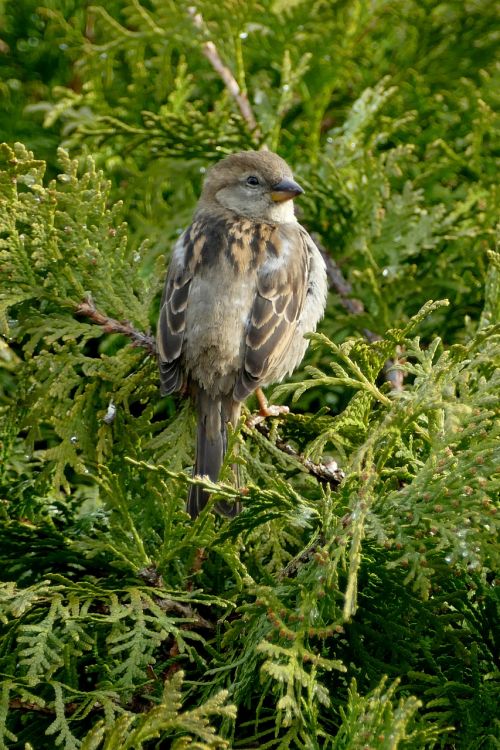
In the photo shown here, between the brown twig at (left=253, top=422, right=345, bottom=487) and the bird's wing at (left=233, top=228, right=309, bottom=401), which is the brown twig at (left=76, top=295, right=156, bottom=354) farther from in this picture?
the brown twig at (left=253, top=422, right=345, bottom=487)

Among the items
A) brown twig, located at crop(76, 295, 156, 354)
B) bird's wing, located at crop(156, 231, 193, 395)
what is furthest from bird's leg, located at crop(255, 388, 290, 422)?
brown twig, located at crop(76, 295, 156, 354)

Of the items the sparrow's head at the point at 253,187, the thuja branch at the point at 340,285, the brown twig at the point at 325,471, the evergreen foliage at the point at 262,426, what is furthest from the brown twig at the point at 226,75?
the brown twig at the point at 325,471

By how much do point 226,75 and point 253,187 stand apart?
1.63 feet

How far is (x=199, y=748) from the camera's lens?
1867 millimetres

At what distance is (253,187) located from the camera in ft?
13.5

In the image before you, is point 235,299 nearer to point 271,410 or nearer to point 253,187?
point 271,410

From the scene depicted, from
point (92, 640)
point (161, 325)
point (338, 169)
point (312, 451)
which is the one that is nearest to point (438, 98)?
point (338, 169)

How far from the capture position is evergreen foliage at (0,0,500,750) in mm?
2068

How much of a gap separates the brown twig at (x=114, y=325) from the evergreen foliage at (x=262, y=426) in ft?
0.04

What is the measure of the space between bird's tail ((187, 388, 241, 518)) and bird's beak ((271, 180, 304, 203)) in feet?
3.23

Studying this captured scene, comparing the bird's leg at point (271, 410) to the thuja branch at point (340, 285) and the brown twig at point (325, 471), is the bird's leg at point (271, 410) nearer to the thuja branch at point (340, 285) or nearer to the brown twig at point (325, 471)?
the brown twig at point (325, 471)

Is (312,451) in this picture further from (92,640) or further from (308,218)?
(308,218)

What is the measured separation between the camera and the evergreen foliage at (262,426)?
6.79ft

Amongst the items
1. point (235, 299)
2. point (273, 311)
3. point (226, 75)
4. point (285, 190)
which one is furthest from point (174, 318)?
point (226, 75)
